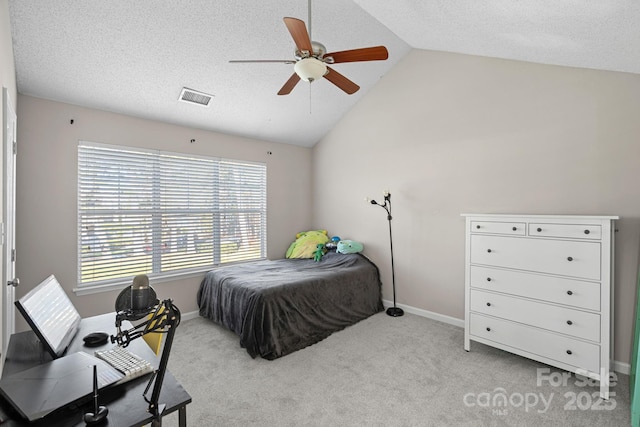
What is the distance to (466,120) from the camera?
326 centimetres

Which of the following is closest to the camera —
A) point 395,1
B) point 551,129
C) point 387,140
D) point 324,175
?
point 395,1

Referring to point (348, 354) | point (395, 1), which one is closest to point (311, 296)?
point (348, 354)

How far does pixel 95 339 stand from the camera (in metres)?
1.40

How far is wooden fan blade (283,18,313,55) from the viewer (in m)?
1.65

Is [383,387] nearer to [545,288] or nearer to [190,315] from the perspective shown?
[545,288]

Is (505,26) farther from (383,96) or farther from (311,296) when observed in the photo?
(311,296)

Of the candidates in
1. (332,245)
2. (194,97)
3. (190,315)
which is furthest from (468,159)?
(190,315)

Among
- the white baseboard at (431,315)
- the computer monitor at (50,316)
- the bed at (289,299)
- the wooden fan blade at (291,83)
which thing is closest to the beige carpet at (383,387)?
the bed at (289,299)

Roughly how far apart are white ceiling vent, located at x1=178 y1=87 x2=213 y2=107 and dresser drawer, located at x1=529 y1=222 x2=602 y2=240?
3277 mm

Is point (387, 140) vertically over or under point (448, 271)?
over

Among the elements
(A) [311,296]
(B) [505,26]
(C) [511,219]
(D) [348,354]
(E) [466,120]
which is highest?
(B) [505,26]

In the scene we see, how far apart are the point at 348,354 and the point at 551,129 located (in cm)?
270

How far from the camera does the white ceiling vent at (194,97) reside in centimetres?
310

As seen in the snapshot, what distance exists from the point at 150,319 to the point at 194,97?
288cm
